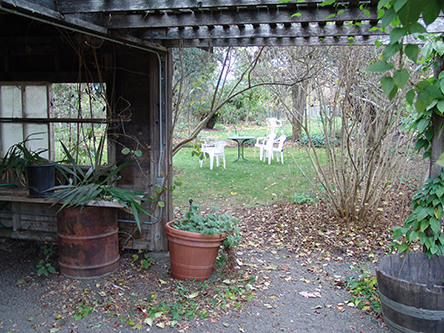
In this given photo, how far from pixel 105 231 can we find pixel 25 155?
128 cm

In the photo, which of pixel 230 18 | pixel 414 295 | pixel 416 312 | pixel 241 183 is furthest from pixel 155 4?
pixel 241 183

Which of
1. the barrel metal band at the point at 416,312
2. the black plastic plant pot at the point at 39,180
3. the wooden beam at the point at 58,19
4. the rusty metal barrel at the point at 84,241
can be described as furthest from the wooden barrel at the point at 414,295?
the black plastic plant pot at the point at 39,180

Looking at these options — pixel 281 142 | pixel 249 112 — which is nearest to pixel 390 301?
pixel 281 142

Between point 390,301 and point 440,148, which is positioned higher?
→ point 440,148

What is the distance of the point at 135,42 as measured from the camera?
12.0 feet

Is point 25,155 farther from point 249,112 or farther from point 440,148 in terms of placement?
point 249,112

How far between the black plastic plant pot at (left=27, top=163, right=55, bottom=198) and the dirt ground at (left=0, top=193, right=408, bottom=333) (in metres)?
0.83

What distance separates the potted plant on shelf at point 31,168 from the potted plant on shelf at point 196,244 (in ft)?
4.20

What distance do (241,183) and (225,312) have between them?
537 centimetres

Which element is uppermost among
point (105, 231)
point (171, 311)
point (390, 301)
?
point (105, 231)

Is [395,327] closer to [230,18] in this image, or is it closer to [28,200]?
[230,18]

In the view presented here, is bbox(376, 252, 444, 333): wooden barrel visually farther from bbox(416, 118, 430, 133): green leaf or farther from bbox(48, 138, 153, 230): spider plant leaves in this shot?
bbox(48, 138, 153, 230): spider plant leaves

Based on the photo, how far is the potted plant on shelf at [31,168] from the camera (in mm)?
3637

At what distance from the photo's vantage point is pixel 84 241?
362 centimetres
